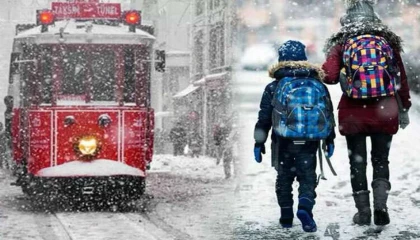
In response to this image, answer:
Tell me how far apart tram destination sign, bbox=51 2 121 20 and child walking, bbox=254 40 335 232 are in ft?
16.3

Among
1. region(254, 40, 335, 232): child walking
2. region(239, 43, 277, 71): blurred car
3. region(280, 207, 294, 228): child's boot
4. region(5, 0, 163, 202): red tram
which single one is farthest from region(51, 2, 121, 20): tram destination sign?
region(280, 207, 294, 228): child's boot

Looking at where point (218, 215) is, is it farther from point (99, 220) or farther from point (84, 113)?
point (84, 113)

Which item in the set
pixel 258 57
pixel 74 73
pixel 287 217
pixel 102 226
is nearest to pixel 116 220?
pixel 102 226

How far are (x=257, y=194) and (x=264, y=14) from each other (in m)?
1.89

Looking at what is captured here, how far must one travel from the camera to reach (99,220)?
9.30m

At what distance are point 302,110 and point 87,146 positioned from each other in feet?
13.9

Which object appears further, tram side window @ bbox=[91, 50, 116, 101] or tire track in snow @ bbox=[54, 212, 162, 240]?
tram side window @ bbox=[91, 50, 116, 101]

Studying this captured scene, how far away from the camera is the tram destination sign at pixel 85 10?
11570 millimetres

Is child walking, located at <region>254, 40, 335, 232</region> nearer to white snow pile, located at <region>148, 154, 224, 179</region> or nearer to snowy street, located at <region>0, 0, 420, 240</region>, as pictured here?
snowy street, located at <region>0, 0, 420, 240</region>

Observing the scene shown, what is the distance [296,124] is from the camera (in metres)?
6.82

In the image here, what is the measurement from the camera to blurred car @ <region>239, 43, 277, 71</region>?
8.22 meters

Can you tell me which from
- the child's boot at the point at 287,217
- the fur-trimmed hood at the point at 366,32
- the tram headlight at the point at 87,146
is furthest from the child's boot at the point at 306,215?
the tram headlight at the point at 87,146

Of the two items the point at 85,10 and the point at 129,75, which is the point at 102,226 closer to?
the point at 129,75

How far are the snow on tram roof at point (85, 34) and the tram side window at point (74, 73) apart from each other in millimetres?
189
